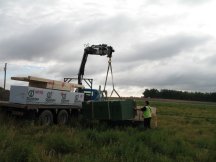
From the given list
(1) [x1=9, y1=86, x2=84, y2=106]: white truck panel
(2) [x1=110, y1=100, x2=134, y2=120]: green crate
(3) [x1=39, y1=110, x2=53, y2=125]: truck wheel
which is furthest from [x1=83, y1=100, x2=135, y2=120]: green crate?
(3) [x1=39, y1=110, x2=53, y2=125]: truck wheel

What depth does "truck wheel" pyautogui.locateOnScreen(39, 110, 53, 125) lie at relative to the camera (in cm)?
1658

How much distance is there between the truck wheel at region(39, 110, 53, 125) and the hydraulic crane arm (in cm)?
621

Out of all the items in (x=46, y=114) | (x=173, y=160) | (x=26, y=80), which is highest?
(x=26, y=80)

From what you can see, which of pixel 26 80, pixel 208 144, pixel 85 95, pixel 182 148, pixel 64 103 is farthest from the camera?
pixel 85 95

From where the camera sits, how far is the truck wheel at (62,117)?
59.2ft

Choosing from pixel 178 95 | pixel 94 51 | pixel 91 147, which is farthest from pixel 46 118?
pixel 178 95

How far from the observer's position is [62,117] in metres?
18.4

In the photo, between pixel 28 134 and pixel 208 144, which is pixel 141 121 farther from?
pixel 28 134

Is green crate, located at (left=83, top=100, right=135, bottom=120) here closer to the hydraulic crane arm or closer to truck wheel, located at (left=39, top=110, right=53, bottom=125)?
truck wheel, located at (left=39, top=110, right=53, bottom=125)

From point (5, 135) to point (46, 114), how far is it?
5565 millimetres

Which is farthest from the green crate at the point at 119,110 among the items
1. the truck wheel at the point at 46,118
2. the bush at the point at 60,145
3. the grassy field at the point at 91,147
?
the bush at the point at 60,145

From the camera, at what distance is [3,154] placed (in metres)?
9.30

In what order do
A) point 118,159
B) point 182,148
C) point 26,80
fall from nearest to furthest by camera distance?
1. point 118,159
2. point 182,148
3. point 26,80

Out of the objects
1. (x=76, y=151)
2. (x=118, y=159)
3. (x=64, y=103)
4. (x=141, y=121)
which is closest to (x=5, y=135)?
(x=76, y=151)
